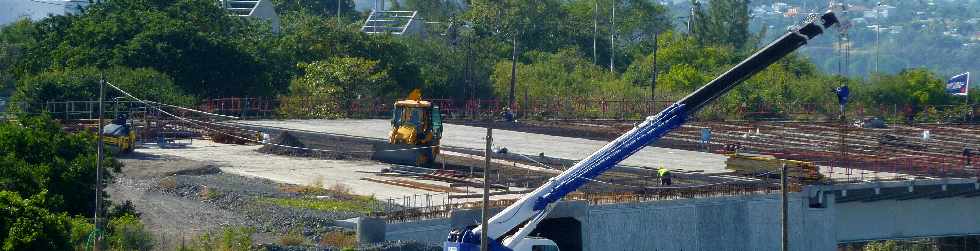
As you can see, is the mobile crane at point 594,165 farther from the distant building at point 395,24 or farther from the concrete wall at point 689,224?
the distant building at point 395,24

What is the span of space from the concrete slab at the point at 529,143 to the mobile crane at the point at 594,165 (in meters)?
15.4

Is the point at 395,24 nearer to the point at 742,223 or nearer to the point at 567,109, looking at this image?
the point at 567,109

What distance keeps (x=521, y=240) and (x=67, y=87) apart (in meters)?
32.8

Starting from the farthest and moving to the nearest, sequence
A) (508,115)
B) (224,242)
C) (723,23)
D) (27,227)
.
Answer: (723,23) → (508,115) → (224,242) → (27,227)

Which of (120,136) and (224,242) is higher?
(120,136)

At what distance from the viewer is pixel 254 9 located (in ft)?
344

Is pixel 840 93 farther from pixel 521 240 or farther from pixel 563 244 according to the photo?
pixel 521 240

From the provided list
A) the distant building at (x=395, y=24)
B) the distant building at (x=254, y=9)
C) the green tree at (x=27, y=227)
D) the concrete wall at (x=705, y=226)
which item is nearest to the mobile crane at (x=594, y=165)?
the concrete wall at (x=705, y=226)

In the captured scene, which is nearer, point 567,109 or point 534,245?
point 534,245

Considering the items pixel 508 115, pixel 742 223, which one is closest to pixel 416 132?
pixel 742 223

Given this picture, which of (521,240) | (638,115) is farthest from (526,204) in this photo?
(638,115)

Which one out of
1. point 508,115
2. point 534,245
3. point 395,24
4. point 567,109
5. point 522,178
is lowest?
point 534,245

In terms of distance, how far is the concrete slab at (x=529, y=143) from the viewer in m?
56.7

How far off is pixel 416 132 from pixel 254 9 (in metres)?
56.9
